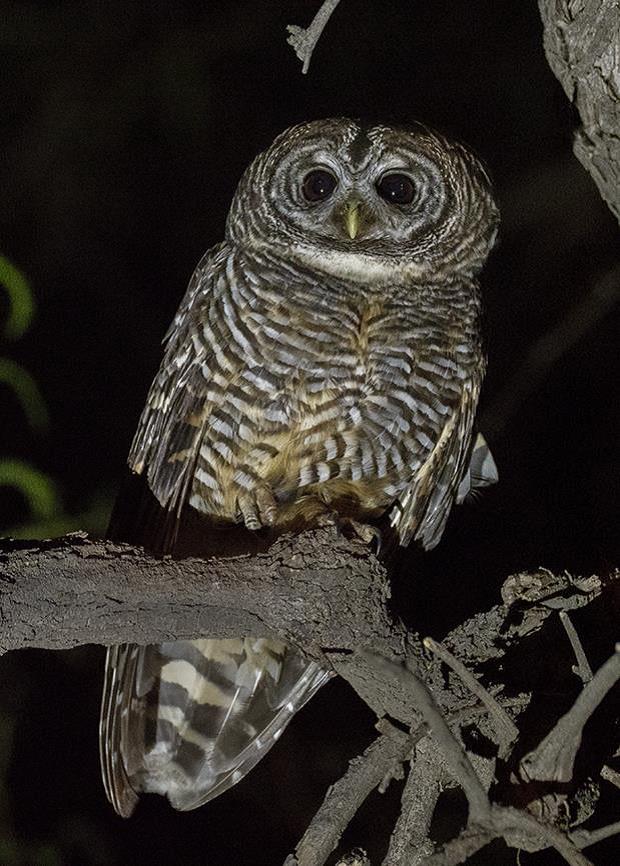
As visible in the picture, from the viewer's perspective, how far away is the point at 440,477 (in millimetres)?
2521

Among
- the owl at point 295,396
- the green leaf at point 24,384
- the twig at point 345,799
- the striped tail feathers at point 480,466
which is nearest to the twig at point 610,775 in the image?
the twig at point 345,799

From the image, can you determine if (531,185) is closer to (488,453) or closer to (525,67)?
(525,67)

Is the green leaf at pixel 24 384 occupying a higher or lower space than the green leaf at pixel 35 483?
higher

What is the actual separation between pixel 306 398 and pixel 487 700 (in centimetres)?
93

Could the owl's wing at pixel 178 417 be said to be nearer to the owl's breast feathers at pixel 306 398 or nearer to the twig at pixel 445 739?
the owl's breast feathers at pixel 306 398

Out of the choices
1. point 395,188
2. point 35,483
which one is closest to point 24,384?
point 35,483

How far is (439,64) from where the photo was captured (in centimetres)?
380

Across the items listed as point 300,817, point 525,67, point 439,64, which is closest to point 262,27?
point 439,64

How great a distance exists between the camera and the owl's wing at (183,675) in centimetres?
239

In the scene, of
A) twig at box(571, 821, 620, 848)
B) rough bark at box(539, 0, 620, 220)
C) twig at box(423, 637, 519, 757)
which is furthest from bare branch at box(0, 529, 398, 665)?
rough bark at box(539, 0, 620, 220)

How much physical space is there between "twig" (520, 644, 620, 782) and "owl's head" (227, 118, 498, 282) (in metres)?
1.24

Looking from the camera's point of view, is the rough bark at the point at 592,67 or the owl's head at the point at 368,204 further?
the owl's head at the point at 368,204

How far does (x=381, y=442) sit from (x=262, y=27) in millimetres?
1938

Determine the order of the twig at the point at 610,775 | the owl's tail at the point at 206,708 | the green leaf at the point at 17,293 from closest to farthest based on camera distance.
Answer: the twig at the point at 610,775 < the green leaf at the point at 17,293 < the owl's tail at the point at 206,708
